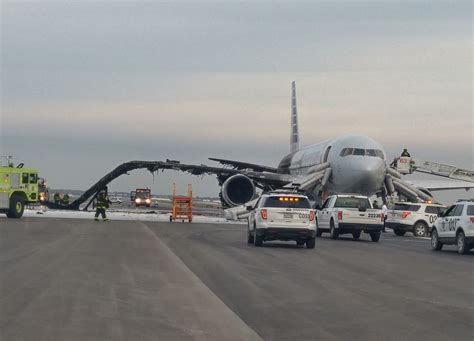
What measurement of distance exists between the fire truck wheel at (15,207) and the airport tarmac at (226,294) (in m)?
21.7

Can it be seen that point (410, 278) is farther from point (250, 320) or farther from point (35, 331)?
point (35, 331)

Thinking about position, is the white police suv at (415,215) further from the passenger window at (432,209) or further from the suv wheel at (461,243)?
the suv wheel at (461,243)

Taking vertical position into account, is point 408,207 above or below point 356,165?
below

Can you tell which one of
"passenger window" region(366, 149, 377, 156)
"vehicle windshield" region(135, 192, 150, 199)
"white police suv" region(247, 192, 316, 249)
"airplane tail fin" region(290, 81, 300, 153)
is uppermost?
"airplane tail fin" region(290, 81, 300, 153)

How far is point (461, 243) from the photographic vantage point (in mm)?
28766

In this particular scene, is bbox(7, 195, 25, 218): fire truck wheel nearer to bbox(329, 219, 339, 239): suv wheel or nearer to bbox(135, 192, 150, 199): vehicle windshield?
bbox(329, 219, 339, 239): suv wheel

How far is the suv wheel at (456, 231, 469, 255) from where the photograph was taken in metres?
28.5

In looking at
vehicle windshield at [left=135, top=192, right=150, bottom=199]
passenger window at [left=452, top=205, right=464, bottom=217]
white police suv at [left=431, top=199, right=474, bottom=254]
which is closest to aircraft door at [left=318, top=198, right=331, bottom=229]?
white police suv at [left=431, top=199, right=474, bottom=254]

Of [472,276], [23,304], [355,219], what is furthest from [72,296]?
[355,219]

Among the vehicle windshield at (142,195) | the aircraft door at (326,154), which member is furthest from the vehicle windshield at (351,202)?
the vehicle windshield at (142,195)

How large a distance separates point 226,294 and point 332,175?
34.9m

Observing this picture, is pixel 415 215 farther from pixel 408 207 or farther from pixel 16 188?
pixel 16 188

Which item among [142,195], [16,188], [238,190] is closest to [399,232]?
[238,190]

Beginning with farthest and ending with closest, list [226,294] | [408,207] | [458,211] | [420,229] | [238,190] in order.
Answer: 1. [238,190]
2. [420,229]
3. [408,207]
4. [458,211]
5. [226,294]
